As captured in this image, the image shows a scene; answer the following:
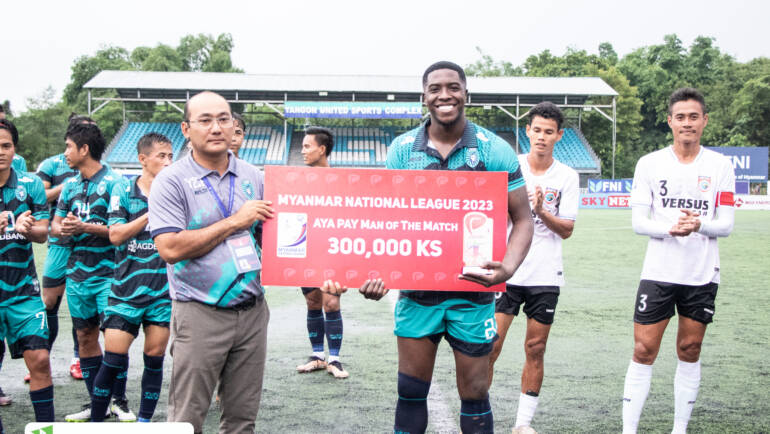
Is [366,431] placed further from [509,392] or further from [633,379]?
[633,379]

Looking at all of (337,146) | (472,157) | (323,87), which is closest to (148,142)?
(472,157)

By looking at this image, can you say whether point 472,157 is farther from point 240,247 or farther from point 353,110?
point 353,110

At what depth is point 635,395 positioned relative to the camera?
4273 mm

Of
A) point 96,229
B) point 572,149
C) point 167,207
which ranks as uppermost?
point 572,149

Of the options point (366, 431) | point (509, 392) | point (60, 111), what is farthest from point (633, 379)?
point (60, 111)

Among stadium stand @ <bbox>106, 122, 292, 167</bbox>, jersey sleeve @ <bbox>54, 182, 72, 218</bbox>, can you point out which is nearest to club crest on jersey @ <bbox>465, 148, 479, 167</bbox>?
jersey sleeve @ <bbox>54, 182, 72, 218</bbox>

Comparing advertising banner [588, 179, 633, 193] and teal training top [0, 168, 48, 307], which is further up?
advertising banner [588, 179, 633, 193]

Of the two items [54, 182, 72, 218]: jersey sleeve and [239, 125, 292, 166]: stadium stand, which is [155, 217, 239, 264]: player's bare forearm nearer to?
[54, 182, 72, 218]: jersey sleeve

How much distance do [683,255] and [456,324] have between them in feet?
6.43

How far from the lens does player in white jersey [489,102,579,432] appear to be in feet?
14.7

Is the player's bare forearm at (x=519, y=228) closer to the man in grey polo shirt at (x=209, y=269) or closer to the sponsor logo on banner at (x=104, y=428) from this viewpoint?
the man in grey polo shirt at (x=209, y=269)

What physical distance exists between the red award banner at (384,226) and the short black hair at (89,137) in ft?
7.85

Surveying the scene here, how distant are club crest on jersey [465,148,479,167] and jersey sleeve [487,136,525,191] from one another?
7 centimetres

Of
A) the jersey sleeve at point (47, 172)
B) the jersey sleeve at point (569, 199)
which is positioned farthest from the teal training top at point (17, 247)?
the jersey sleeve at point (569, 199)
